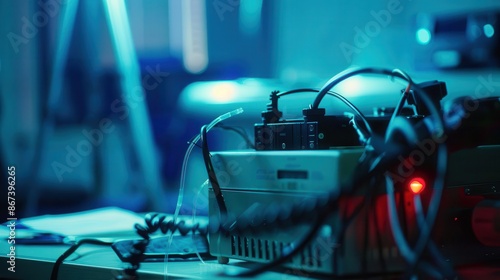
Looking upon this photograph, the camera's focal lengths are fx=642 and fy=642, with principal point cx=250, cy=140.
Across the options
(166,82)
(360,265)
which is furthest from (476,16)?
(166,82)

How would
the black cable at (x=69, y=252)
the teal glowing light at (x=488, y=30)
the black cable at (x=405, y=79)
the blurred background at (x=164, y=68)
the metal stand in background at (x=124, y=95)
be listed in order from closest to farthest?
the black cable at (x=405, y=79) < the black cable at (x=69, y=252) < the teal glowing light at (x=488, y=30) < the blurred background at (x=164, y=68) < the metal stand in background at (x=124, y=95)

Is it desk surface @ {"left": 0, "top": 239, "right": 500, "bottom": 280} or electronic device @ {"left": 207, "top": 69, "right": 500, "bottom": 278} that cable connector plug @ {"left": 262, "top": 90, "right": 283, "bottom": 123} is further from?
desk surface @ {"left": 0, "top": 239, "right": 500, "bottom": 280}

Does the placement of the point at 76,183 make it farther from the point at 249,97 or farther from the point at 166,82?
the point at 249,97

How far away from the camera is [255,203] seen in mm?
713

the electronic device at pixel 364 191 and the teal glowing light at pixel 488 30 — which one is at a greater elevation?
the teal glowing light at pixel 488 30

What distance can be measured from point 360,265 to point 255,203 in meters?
0.15

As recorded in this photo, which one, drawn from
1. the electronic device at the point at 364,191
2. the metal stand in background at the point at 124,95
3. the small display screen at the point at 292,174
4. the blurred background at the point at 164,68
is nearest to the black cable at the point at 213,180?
the electronic device at the point at 364,191

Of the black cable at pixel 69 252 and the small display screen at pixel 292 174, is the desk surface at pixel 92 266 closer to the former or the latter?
the black cable at pixel 69 252

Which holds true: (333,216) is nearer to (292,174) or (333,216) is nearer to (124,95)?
(292,174)

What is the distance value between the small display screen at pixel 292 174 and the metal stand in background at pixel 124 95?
5.05ft

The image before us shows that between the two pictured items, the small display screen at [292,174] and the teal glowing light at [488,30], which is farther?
the teal glowing light at [488,30]

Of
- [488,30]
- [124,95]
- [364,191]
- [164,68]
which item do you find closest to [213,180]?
[364,191]

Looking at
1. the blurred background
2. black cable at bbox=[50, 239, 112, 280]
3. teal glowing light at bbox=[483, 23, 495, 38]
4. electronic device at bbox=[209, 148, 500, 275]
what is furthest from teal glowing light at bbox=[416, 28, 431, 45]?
black cable at bbox=[50, 239, 112, 280]

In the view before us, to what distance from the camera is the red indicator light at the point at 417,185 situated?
648mm
